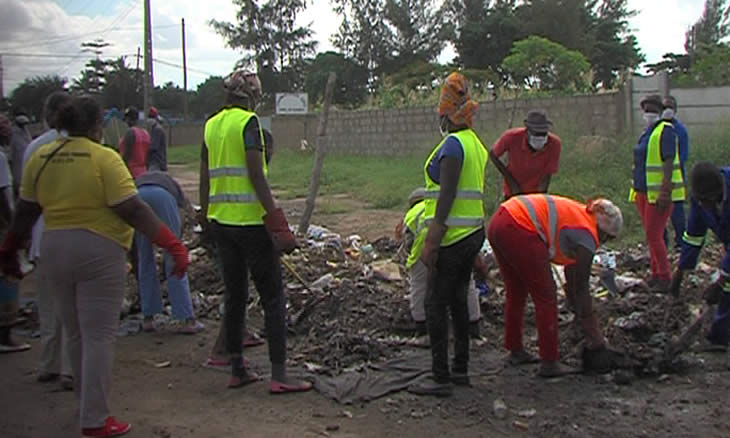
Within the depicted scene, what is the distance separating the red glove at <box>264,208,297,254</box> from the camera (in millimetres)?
4430

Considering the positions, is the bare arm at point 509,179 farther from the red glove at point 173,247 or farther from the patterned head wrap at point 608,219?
the red glove at point 173,247

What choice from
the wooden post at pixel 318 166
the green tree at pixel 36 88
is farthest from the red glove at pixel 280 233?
the green tree at pixel 36 88

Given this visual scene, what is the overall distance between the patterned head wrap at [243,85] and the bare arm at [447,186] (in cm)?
131

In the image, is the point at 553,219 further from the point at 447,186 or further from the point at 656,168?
the point at 656,168

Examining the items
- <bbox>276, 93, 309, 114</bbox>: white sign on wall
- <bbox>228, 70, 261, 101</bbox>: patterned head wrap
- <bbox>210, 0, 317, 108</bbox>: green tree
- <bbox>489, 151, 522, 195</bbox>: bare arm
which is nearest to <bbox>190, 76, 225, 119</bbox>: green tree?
<bbox>210, 0, 317, 108</bbox>: green tree

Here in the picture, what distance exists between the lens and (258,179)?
450cm

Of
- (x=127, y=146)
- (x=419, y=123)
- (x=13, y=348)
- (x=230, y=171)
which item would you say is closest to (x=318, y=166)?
(x=127, y=146)

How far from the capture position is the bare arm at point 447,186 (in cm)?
438

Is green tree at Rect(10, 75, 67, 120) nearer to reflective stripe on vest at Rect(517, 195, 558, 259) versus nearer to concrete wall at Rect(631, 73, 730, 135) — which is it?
concrete wall at Rect(631, 73, 730, 135)

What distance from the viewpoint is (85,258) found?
3760mm

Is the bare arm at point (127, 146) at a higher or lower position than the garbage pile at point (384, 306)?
higher

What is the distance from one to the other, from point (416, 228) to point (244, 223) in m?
1.59

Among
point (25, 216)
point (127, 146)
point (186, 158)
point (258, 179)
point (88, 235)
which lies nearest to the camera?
point (88, 235)

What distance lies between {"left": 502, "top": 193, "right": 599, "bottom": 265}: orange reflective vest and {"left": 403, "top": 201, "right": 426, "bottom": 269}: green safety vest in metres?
0.96
